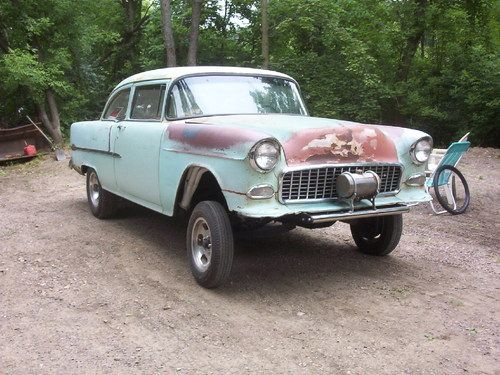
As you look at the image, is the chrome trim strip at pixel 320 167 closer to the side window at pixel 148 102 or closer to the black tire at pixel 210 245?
the black tire at pixel 210 245

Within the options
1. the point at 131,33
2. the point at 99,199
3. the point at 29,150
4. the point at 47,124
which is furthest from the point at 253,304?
the point at 131,33

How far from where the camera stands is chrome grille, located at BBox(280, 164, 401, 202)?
415 centimetres

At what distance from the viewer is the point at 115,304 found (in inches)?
166

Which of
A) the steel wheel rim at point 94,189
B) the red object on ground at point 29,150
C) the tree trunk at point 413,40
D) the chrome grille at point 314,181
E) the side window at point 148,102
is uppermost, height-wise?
the tree trunk at point 413,40

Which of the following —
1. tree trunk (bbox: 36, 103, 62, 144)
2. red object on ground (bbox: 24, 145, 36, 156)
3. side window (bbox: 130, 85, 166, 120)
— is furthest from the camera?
tree trunk (bbox: 36, 103, 62, 144)

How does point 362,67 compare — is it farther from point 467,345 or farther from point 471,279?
point 467,345

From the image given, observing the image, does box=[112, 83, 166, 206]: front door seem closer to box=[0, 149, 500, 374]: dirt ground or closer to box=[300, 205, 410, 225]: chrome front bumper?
box=[0, 149, 500, 374]: dirt ground

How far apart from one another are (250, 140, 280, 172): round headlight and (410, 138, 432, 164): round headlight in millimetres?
1485

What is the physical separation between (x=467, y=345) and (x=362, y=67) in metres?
14.3

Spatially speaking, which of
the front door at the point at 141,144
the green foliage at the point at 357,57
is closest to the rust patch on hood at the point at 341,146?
the front door at the point at 141,144

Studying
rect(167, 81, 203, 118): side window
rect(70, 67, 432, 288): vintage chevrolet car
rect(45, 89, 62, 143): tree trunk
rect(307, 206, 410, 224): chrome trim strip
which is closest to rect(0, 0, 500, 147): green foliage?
rect(45, 89, 62, 143): tree trunk

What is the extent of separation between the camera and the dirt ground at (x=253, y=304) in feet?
10.9

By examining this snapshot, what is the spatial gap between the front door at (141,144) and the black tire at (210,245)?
2.66 ft

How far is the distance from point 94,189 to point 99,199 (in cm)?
37
